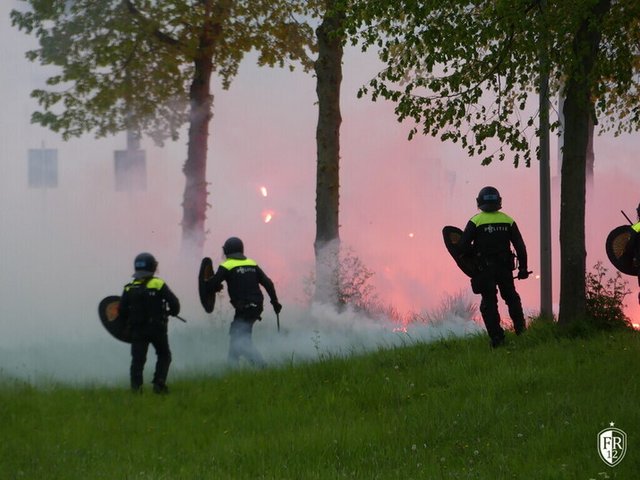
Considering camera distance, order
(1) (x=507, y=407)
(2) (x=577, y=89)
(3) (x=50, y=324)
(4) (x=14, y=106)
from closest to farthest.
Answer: (1) (x=507, y=407) < (2) (x=577, y=89) < (3) (x=50, y=324) < (4) (x=14, y=106)

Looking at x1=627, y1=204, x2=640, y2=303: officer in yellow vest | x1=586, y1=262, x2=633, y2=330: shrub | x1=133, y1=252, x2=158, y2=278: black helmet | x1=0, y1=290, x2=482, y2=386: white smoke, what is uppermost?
x1=627, y1=204, x2=640, y2=303: officer in yellow vest

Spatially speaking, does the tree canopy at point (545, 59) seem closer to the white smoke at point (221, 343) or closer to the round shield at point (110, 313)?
the white smoke at point (221, 343)

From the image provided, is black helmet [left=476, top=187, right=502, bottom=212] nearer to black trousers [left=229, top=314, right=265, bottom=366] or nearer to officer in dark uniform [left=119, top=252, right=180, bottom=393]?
black trousers [left=229, top=314, right=265, bottom=366]

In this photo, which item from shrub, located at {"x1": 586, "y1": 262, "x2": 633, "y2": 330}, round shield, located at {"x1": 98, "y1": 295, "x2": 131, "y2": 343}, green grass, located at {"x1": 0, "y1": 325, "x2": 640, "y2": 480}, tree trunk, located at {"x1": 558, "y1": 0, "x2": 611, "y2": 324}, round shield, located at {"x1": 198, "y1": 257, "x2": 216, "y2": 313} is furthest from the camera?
shrub, located at {"x1": 586, "y1": 262, "x2": 633, "y2": 330}

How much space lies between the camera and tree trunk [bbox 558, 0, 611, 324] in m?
13.2

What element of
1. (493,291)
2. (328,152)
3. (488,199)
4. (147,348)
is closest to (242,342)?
(147,348)

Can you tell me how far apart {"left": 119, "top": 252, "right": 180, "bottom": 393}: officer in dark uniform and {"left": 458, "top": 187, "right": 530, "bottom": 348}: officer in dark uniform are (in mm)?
3711

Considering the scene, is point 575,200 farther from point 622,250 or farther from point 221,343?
point 221,343

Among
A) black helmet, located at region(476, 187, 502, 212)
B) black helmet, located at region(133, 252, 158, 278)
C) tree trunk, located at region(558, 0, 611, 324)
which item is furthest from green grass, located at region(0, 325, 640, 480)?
black helmet, located at region(476, 187, 502, 212)

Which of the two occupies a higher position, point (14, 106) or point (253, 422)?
point (14, 106)

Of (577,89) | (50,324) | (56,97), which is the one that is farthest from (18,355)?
(577,89)

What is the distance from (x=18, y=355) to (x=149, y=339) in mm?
4931

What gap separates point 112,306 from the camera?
1280cm

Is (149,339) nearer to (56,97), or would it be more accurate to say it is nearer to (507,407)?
(507,407)
